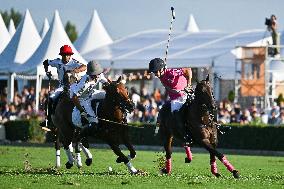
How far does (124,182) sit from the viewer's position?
59.7ft

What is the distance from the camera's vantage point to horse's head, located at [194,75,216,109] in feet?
65.9

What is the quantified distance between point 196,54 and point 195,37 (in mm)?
5551

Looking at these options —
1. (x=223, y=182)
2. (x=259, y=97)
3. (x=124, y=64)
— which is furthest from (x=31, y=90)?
(x=223, y=182)

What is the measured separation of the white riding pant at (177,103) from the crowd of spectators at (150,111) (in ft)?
49.9

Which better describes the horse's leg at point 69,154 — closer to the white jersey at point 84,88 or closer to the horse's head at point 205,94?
the white jersey at point 84,88

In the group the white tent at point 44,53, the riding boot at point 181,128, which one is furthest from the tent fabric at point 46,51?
the riding boot at point 181,128

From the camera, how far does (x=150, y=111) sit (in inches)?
1651

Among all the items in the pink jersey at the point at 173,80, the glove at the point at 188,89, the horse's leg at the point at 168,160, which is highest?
the pink jersey at the point at 173,80

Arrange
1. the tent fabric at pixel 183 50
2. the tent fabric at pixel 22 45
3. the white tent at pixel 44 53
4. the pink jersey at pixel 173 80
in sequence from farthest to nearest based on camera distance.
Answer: the tent fabric at pixel 183 50 < the tent fabric at pixel 22 45 < the white tent at pixel 44 53 < the pink jersey at pixel 173 80

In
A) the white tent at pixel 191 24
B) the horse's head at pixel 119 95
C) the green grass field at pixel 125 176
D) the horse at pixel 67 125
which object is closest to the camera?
the green grass field at pixel 125 176

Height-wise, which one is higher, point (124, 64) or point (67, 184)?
point (124, 64)

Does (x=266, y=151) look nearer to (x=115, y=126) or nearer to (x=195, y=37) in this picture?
(x=115, y=126)

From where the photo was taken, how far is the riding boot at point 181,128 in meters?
20.9

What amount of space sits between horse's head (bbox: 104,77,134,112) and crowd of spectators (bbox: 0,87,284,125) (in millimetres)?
15407
